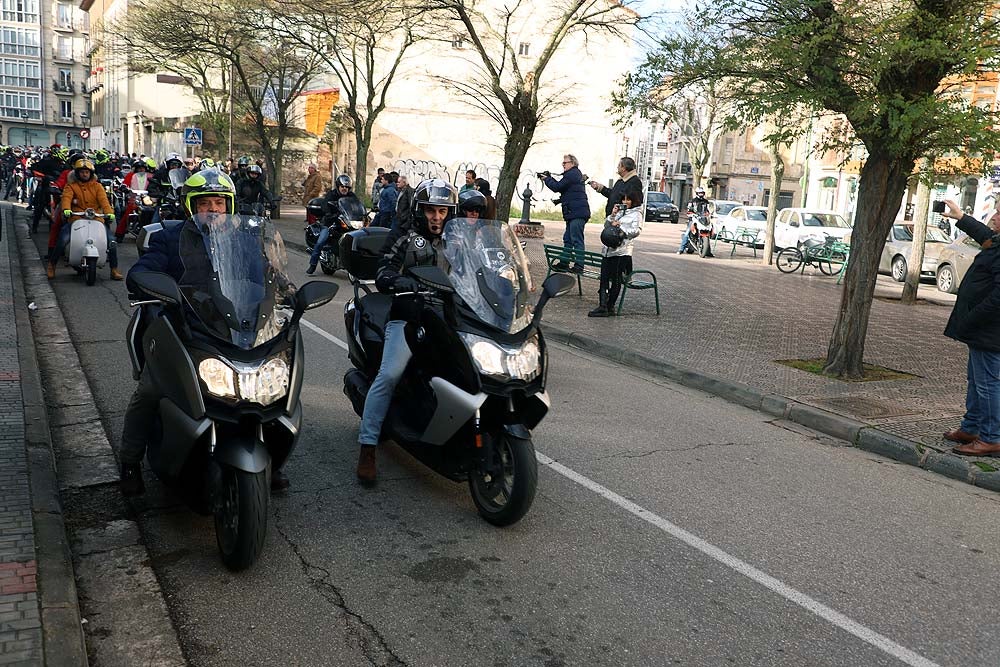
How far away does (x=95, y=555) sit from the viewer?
13.6ft

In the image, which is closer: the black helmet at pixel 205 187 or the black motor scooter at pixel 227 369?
the black motor scooter at pixel 227 369

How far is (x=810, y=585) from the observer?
4.25m

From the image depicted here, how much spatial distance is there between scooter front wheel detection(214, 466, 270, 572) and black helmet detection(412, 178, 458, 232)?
221 cm

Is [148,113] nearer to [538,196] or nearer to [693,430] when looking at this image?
[538,196]

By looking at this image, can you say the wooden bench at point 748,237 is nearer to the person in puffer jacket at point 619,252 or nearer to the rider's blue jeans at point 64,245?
the person in puffer jacket at point 619,252

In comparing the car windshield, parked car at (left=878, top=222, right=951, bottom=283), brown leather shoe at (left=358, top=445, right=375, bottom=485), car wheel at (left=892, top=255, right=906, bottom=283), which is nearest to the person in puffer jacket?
brown leather shoe at (left=358, top=445, right=375, bottom=485)

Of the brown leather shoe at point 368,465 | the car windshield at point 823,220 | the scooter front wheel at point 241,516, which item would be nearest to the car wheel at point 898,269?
the car windshield at point 823,220

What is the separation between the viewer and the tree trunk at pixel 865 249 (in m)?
8.94

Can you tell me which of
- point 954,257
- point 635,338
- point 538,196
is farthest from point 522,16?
point 635,338

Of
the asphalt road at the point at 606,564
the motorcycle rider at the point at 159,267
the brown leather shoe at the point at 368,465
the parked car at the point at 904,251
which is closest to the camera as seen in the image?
the asphalt road at the point at 606,564

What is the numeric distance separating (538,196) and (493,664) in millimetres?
43009

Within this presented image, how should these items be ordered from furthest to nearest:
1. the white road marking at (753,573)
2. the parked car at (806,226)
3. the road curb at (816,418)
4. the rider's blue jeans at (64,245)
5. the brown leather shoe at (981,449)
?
1. the parked car at (806,226)
2. the rider's blue jeans at (64,245)
3. the brown leather shoe at (981,449)
4. the road curb at (816,418)
5. the white road marking at (753,573)

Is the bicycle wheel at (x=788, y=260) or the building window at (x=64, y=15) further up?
the building window at (x=64, y=15)

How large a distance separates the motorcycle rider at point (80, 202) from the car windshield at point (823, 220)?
67.5 ft
